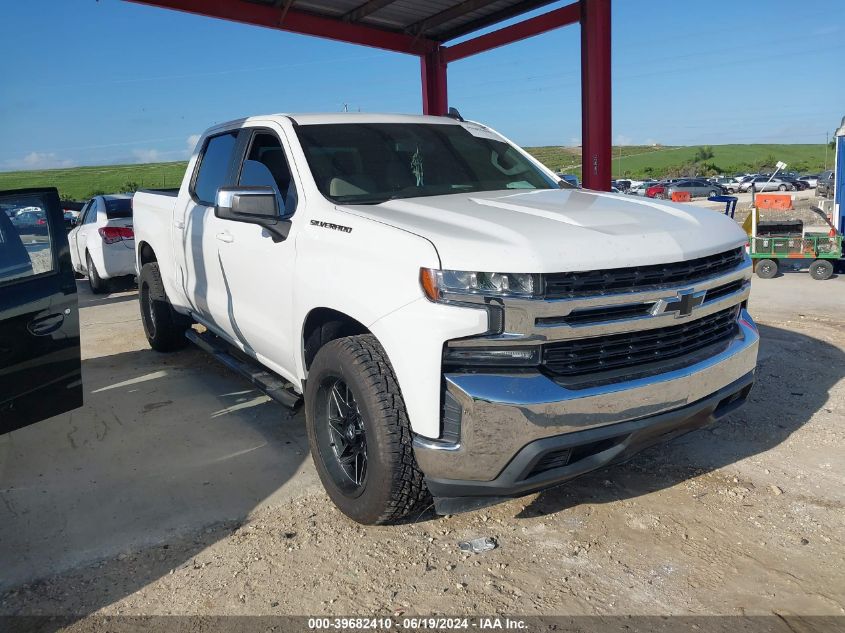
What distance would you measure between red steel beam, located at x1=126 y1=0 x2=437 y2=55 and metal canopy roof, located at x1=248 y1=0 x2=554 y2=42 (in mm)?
70

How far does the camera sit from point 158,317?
249 inches

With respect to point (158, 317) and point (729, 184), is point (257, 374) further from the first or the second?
point (729, 184)

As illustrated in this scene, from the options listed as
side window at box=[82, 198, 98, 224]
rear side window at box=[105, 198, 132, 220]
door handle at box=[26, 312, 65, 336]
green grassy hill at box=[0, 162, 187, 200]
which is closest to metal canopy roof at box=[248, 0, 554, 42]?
rear side window at box=[105, 198, 132, 220]

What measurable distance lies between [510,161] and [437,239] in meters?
2.00

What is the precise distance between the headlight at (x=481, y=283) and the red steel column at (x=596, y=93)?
6.36m

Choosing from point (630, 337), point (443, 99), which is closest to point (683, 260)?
point (630, 337)

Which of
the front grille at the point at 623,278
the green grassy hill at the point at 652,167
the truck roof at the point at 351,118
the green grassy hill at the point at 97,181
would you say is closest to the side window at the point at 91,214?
the truck roof at the point at 351,118

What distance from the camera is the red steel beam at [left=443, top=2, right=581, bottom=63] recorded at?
9023 mm

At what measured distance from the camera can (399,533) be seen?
3.25 m

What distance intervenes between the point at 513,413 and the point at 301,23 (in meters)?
8.22

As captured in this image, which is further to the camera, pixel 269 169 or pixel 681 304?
pixel 269 169

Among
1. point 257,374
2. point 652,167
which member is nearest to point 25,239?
point 257,374

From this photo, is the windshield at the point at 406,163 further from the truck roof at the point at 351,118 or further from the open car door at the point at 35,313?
the open car door at the point at 35,313

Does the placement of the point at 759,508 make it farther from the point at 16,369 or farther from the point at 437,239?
the point at 16,369
